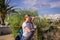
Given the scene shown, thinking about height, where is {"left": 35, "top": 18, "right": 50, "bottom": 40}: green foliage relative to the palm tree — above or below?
below

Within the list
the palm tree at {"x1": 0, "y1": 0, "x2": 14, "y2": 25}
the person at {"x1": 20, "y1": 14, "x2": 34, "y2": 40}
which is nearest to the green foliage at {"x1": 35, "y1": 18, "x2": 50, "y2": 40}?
the person at {"x1": 20, "y1": 14, "x2": 34, "y2": 40}

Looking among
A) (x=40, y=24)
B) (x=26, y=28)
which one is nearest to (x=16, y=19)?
(x=26, y=28)

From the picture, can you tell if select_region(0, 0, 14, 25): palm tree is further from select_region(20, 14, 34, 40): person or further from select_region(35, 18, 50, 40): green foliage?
select_region(35, 18, 50, 40): green foliage

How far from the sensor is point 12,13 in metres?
2.12

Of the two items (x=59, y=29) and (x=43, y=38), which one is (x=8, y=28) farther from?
(x=59, y=29)

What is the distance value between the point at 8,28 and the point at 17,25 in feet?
0.37

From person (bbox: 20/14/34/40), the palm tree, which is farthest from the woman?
the palm tree

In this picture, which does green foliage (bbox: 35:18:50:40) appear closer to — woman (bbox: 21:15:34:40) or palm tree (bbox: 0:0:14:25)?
woman (bbox: 21:15:34:40)

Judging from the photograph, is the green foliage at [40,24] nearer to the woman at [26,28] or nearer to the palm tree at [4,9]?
the woman at [26,28]

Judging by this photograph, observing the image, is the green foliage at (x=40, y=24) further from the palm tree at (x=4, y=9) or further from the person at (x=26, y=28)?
the palm tree at (x=4, y=9)

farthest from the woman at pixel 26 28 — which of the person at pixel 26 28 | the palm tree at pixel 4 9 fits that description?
the palm tree at pixel 4 9

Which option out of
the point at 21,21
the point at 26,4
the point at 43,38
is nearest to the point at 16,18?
the point at 21,21

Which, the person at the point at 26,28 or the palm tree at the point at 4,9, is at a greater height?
the palm tree at the point at 4,9

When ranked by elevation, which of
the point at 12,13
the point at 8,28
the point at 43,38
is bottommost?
the point at 43,38
